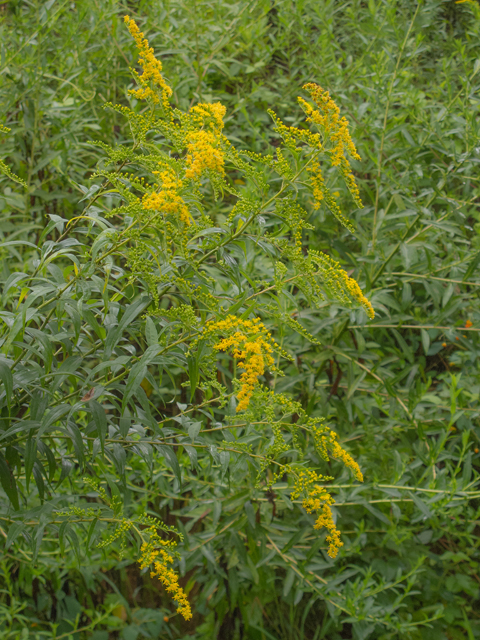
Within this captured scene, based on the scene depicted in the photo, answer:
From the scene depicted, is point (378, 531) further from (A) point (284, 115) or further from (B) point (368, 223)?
(A) point (284, 115)

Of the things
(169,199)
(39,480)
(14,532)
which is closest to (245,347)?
(169,199)

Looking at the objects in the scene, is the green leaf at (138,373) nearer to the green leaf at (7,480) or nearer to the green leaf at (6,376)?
the green leaf at (6,376)

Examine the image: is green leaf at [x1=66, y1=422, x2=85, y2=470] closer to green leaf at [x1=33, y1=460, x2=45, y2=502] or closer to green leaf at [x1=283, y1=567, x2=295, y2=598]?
green leaf at [x1=33, y1=460, x2=45, y2=502]

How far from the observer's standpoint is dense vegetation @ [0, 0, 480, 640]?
1243mm

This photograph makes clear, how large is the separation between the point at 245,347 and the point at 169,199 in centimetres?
34

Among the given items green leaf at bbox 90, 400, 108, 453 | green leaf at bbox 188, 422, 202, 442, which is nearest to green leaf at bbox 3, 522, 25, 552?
green leaf at bbox 90, 400, 108, 453

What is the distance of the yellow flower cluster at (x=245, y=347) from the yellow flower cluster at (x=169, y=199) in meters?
0.24

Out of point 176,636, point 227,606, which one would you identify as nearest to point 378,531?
point 227,606

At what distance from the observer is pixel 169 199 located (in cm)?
107

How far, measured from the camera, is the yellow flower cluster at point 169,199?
3.45ft

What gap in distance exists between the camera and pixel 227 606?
7.81ft

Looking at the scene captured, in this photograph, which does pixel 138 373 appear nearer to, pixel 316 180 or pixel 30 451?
pixel 30 451

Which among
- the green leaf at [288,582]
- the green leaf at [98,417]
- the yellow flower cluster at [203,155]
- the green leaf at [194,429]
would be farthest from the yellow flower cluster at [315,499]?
the green leaf at [288,582]

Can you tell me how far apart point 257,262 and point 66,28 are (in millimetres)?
1682
